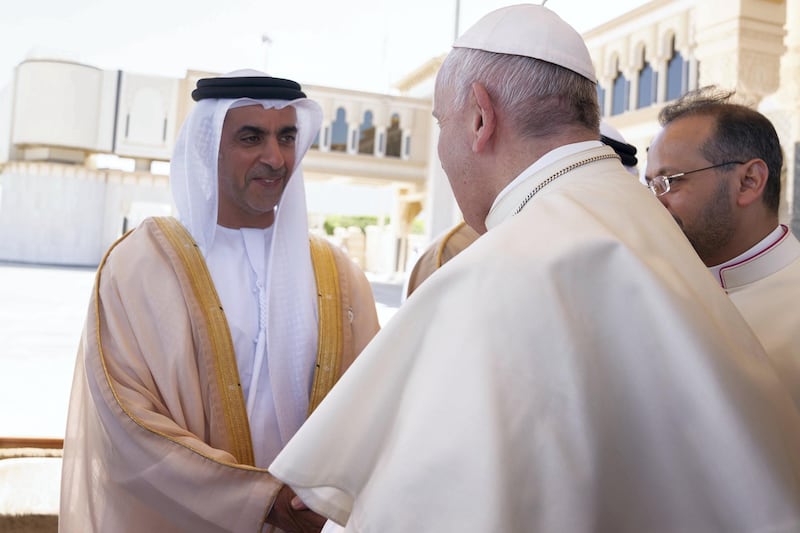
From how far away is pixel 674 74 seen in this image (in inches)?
450

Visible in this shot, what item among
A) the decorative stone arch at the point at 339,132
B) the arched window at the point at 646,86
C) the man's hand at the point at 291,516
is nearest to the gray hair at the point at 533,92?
the man's hand at the point at 291,516

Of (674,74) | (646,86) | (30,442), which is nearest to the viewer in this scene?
(30,442)

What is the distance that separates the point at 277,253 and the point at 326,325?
246 millimetres

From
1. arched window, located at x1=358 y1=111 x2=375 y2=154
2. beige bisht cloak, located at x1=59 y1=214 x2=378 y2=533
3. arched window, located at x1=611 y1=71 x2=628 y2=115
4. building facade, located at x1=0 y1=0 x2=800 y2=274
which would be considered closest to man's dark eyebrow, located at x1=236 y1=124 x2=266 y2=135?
beige bisht cloak, located at x1=59 y1=214 x2=378 y2=533

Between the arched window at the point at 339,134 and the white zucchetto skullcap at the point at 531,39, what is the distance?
70.0 ft

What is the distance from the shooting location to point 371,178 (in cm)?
2320

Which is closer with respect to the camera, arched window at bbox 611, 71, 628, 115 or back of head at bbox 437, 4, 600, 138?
back of head at bbox 437, 4, 600, 138

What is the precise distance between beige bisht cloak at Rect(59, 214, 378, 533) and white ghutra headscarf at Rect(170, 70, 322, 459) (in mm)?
46

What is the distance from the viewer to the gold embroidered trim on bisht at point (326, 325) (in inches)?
75.1

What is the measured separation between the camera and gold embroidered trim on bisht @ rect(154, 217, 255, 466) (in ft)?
5.83

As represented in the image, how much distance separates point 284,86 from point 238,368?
0.80m

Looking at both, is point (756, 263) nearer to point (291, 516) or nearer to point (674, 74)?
point (291, 516)

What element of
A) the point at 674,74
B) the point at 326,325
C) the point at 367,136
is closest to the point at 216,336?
the point at 326,325

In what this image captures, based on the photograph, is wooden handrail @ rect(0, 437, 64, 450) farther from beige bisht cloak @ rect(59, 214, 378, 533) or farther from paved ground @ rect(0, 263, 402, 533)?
beige bisht cloak @ rect(59, 214, 378, 533)
